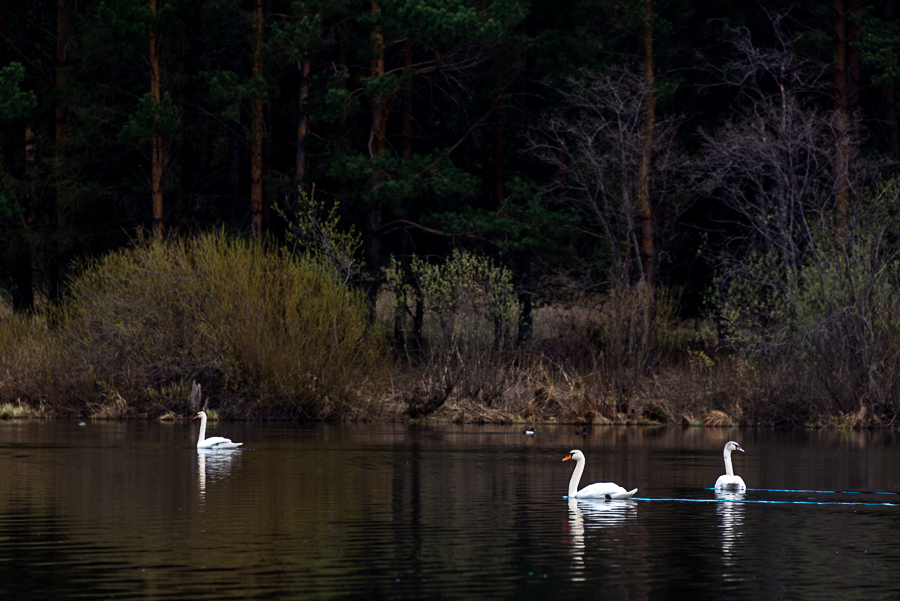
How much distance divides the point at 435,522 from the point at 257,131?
90.4 feet

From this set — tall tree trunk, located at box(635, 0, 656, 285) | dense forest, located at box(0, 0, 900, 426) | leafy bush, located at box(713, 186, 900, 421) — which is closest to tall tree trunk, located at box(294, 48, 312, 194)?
dense forest, located at box(0, 0, 900, 426)

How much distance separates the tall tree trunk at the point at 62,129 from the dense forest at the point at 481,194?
113mm

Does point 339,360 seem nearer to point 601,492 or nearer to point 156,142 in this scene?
point 156,142

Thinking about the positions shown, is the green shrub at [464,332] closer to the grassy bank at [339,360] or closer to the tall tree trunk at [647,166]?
the grassy bank at [339,360]

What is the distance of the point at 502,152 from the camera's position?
48156 millimetres

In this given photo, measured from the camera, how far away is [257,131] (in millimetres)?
42875

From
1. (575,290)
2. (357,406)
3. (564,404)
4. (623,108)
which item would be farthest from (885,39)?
(357,406)

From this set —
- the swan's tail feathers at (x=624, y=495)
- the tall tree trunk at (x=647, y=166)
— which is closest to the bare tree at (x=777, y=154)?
the tall tree trunk at (x=647, y=166)

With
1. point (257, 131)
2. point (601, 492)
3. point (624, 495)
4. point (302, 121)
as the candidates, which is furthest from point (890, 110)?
point (601, 492)

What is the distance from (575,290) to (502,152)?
23.8 feet

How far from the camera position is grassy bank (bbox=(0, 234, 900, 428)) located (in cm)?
3562

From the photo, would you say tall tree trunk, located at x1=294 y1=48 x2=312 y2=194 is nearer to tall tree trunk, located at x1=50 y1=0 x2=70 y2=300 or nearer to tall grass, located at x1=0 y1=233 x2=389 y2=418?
tall grass, located at x1=0 y1=233 x2=389 y2=418

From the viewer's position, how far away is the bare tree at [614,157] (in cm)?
4203

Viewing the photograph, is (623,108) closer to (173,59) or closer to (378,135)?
(378,135)
